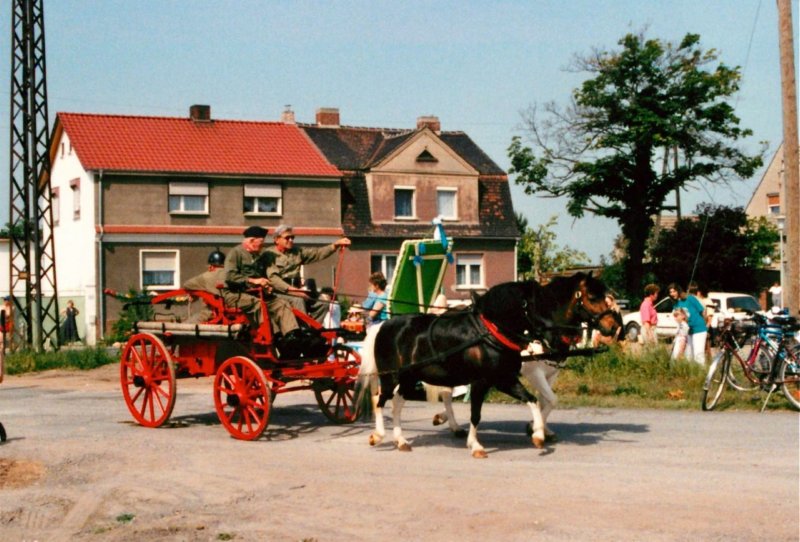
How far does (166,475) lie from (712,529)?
5.04m

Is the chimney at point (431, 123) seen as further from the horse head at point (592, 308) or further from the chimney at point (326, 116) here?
the horse head at point (592, 308)

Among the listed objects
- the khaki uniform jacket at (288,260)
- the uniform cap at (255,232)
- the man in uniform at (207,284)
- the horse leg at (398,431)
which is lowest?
the horse leg at (398,431)

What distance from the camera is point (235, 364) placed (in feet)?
43.1

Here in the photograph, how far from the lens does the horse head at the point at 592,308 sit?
11.2m

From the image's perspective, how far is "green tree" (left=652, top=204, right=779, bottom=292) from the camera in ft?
180

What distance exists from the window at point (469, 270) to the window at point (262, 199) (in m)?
9.17

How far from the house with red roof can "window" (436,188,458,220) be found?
0.06m

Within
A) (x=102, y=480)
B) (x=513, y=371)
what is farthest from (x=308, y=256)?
(x=102, y=480)

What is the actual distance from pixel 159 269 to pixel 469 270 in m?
14.8

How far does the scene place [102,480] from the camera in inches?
411

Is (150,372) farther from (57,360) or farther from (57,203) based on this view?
(57,203)

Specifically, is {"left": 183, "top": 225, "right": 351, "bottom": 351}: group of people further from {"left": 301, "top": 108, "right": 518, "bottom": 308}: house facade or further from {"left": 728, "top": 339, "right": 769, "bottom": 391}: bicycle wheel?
{"left": 301, "top": 108, "right": 518, "bottom": 308}: house facade

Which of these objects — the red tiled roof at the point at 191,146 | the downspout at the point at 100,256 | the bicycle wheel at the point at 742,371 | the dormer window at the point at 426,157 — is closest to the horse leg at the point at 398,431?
the bicycle wheel at the point at 742,371

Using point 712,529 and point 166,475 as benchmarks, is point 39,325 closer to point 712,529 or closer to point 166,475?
point 166,475
